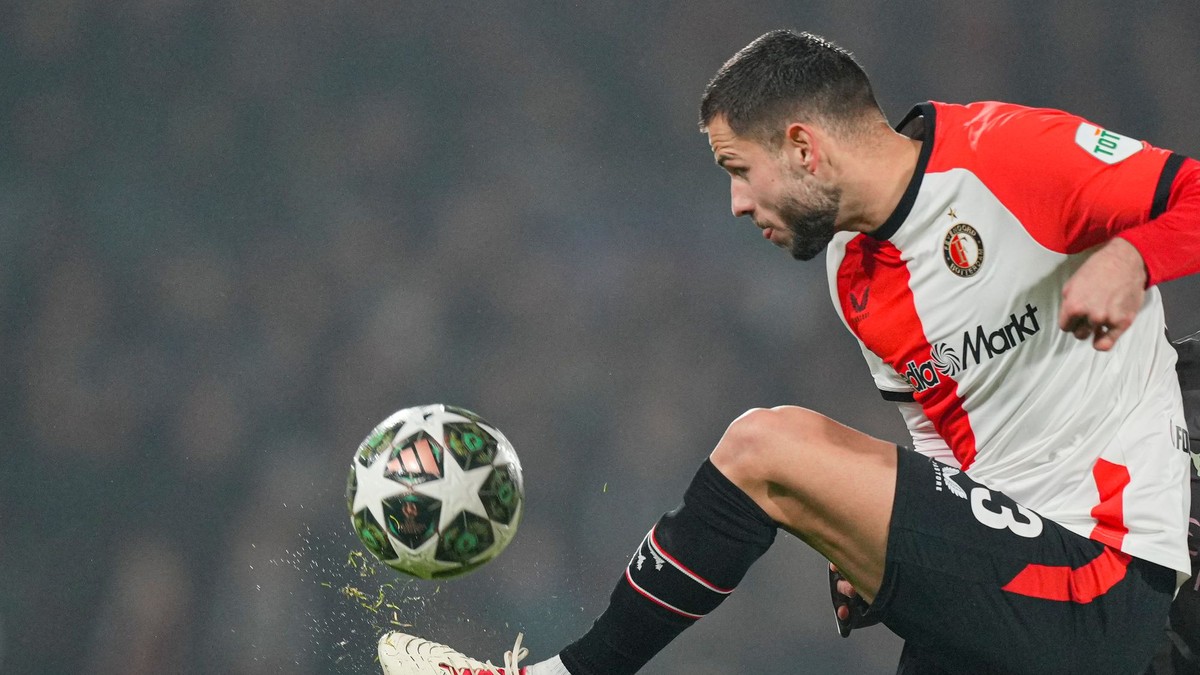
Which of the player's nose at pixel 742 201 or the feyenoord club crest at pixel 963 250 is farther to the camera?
the player's nose at pixel 742 201

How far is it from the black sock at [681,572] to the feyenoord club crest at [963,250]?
563 mm

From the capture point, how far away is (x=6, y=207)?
368cm

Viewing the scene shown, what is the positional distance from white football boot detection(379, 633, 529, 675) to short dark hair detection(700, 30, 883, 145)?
40.6 inches

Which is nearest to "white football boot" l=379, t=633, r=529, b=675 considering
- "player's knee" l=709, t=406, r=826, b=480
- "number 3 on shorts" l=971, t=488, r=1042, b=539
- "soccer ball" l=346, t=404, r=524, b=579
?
"soccer ball" l=346, t=404, r=524, b=579

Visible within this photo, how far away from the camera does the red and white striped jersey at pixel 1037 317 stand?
1.84m

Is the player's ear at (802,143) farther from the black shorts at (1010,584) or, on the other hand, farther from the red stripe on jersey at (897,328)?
the black shorts at (1010,584)

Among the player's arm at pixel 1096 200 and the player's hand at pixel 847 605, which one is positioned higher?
the player's arm at pixel 1096 200

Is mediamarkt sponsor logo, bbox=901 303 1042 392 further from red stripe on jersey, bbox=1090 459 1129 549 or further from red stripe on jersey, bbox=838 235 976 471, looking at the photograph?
red stripe on jersey, bbox=1090 459 1129 549

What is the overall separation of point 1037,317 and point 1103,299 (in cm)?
43

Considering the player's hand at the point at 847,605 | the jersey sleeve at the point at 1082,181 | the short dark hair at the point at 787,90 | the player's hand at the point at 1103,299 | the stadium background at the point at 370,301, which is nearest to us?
the player's hand at the point at 1103,299

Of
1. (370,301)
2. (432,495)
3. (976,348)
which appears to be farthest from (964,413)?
(370,301)

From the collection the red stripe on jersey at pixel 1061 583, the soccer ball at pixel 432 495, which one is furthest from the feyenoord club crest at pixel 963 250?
the soccer ball at pixel 432 495

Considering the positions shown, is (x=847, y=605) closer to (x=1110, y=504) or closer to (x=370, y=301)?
(x=1110, y=504)

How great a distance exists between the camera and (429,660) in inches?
85.3
